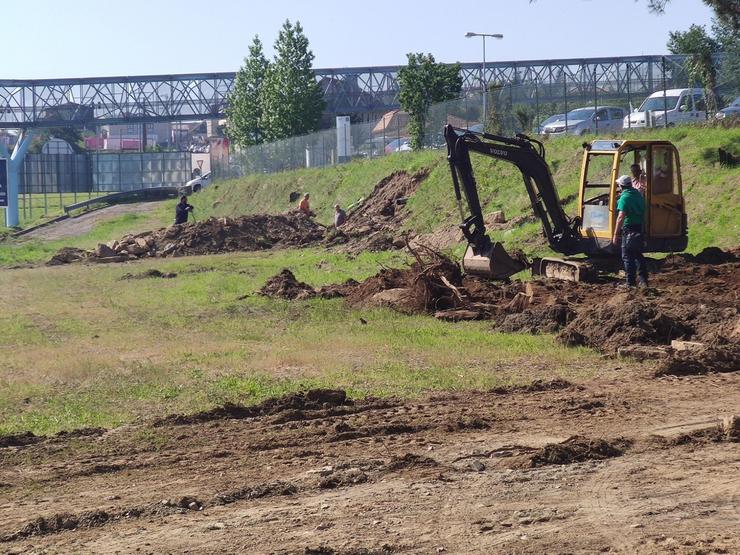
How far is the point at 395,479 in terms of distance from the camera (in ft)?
27.7

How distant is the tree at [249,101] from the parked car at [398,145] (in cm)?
2614

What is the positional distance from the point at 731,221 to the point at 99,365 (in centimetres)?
1596

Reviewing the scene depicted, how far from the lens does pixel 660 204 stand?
22.0 m

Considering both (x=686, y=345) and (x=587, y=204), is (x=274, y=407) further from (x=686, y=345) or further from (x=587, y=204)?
(x=587, y=204)

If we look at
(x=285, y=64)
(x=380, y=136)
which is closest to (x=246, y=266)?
(x=380, y=136)

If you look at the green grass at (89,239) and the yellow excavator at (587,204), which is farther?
the green grass at (89,239)

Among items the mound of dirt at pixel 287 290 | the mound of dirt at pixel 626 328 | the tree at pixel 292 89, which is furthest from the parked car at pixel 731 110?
the tree at pixel 292 89

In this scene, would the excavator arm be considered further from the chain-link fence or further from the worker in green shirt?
the chain-link fence

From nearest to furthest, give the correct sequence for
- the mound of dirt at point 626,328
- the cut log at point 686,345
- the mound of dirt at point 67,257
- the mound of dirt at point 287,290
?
the cut log at point 686,345, the mound of dirt at point 626,328, the mound of dirt at point 287,290, the mound of dirt at point 67,257

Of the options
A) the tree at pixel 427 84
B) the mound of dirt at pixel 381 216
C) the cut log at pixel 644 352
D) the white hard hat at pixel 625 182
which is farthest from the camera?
the tree at pixel 427 84

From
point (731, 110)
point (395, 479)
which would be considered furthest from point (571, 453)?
point (731, 110)

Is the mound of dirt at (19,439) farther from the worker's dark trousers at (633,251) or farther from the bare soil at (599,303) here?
the worker's dark trousers at (633,251)

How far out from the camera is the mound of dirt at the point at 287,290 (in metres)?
22.3

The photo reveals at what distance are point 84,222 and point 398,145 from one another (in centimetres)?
1943
